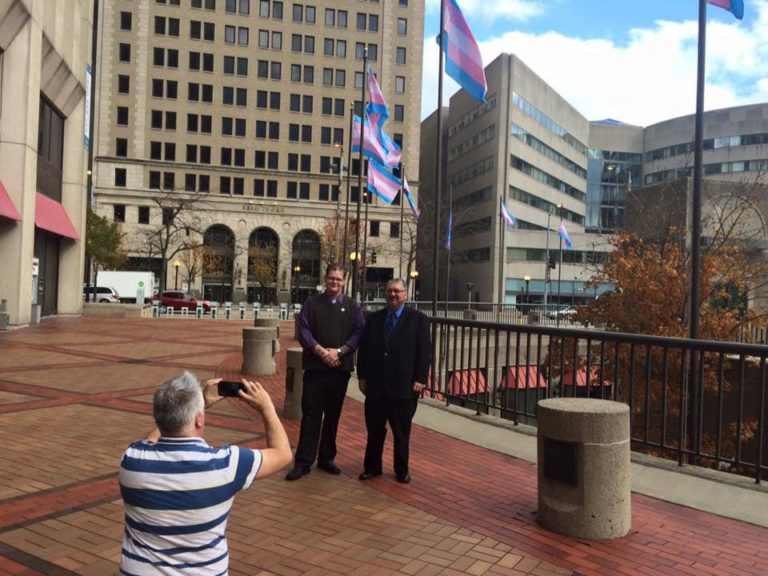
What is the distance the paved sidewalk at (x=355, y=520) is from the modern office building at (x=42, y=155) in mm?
15358

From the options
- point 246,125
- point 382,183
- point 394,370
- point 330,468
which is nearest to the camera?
point 394,370

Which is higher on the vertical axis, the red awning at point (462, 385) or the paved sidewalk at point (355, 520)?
the red awning at point (462, 385)

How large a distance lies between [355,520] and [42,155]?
25.1 meters

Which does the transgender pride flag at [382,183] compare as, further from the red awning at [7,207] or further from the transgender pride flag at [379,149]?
the red awning at [7,207]

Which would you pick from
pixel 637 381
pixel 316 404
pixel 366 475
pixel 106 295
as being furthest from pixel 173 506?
pixel 106 295

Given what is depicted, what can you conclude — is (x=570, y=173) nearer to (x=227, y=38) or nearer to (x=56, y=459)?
(x=227, y=38)

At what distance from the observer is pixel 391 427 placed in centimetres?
558

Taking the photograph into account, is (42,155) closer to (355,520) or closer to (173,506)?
(355,520)

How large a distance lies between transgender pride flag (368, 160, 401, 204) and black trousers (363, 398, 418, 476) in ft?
46.4

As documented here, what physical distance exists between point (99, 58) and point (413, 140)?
33288mm

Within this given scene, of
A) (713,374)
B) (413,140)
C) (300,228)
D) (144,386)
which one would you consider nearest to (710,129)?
(413,140)

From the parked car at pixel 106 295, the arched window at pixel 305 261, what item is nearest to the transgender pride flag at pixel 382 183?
the parked car at pixel 106 295

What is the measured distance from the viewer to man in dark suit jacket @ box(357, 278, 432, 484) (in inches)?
213

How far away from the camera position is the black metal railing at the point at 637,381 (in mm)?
6038
